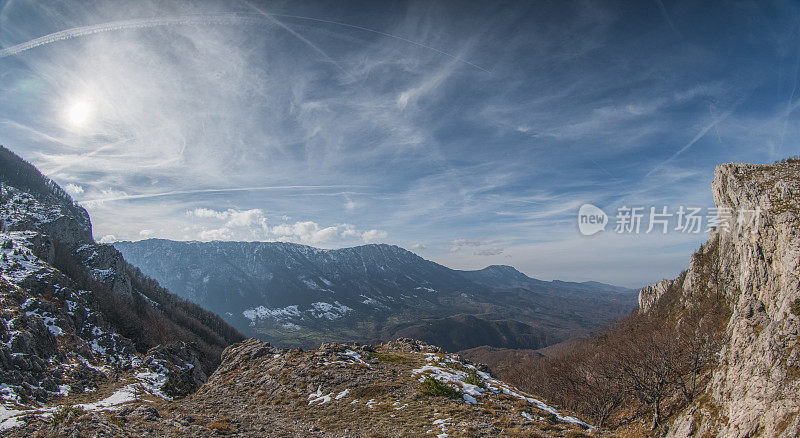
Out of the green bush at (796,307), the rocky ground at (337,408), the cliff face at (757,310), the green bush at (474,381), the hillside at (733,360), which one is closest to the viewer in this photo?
the rocky ground at (337,408)

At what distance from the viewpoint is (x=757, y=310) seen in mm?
56625

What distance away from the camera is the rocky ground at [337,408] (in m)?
19.4

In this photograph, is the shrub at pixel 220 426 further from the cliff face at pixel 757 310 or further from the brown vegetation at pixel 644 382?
the brown vegetation at pixel 644 382

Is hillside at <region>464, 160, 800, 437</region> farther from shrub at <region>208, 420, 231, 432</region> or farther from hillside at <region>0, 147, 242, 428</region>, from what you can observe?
hillside at <region>0, 147, 242, 428</region>


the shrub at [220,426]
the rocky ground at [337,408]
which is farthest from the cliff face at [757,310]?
the shrub at [220,426]

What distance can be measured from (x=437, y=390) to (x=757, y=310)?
70.8 m

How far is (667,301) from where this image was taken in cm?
13925

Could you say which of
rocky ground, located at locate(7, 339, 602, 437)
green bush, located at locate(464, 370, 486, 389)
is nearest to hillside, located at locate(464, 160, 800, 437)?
green bush, located at locate(464, 370, 486, 389)

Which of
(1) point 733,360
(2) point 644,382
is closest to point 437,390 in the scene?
(2) point 644,382

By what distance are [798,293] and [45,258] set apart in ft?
891

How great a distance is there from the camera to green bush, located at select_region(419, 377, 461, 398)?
27.5m

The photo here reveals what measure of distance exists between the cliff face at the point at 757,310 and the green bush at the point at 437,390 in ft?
112

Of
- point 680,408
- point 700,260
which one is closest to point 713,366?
point 680,408

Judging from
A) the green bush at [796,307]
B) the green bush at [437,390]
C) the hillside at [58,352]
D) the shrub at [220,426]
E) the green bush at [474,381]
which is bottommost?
the hillside at [58,352]
